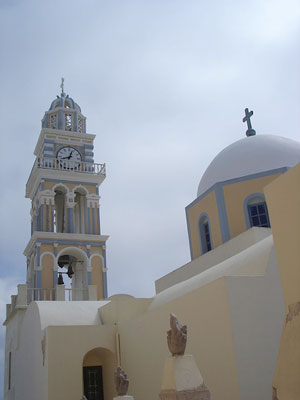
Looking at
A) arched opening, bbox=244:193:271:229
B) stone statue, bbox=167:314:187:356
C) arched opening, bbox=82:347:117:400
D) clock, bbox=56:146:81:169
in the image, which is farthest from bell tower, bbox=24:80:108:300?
stone statue, bbox=167:314:187:356

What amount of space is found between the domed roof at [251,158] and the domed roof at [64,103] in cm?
1028

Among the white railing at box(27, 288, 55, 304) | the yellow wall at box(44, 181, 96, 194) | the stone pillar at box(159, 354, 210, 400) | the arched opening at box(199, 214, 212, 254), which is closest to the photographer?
the stone pillar at box(159, 354, 210, 400)

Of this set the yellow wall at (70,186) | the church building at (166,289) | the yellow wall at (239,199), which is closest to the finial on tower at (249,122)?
the church building at (166,289)

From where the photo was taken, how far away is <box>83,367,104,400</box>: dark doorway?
38.6 ft

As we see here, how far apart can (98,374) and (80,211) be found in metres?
8.92

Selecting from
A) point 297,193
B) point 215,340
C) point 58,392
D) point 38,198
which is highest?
point 38,198

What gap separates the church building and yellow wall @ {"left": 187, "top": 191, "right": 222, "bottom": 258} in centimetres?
5

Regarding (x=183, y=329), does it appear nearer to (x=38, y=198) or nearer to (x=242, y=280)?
(x=242, y=280)

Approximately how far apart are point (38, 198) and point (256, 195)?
10375 mm

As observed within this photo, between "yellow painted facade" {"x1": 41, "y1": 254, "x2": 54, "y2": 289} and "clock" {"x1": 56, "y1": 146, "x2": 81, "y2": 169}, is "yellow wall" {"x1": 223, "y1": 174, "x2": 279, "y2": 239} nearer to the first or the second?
"yellow painted facade" {"x1": 41, "y1": 254, "x2": 54, "y2": 289}

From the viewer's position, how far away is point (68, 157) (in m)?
20.1

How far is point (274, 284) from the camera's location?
312 inches

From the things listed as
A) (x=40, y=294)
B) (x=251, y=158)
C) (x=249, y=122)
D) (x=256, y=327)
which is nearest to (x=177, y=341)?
(x=256, y=327)

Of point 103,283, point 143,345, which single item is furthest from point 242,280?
point 103,283
